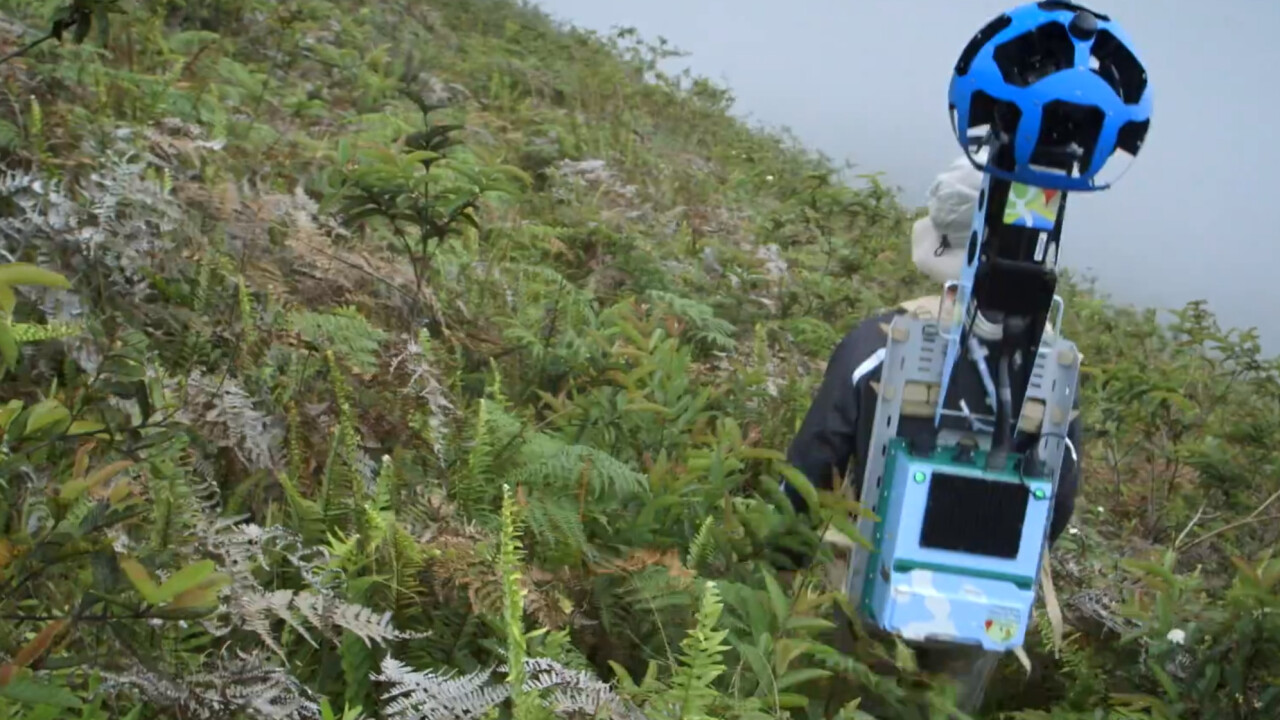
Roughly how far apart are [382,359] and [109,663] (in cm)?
178

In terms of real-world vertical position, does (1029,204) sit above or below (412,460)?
above

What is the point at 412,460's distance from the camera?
132 inches

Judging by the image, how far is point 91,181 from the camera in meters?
3.83

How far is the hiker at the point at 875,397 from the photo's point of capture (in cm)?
327

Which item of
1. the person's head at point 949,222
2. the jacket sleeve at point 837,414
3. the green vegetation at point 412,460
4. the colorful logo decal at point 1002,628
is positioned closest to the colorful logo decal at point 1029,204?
the person's head at point 949,222

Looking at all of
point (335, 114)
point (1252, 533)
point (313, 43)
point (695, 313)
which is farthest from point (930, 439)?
point (313, 43)

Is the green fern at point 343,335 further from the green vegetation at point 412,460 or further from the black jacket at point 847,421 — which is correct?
the black jacket at point 847,421

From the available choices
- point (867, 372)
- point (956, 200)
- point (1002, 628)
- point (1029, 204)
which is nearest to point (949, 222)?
point (956, 200)

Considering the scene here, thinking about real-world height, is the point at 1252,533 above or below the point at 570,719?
below

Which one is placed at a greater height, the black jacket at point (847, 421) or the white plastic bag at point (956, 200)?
the white plastic bag at point (956, 200)

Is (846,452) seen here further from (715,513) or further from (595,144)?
(595,144)

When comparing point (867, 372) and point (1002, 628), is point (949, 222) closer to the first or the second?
point (867, 372)

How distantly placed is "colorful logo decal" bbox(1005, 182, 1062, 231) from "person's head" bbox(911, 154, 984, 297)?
21.8 inches

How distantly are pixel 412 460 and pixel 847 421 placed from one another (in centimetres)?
132
